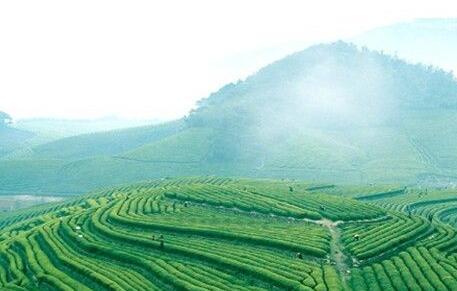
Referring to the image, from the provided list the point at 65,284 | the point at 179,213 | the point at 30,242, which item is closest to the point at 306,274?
the point at 65,284

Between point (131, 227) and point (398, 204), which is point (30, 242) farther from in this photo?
point (398, 204)

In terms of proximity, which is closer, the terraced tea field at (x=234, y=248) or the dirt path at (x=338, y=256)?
the terraced tea field at (x=234, y=248)

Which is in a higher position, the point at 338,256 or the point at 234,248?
the point at 234,248

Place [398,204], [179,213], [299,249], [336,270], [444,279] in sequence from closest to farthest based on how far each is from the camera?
[444,279], [336,270], [299,249], [179,213], [398,204]

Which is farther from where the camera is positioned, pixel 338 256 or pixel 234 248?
pixel 234 248

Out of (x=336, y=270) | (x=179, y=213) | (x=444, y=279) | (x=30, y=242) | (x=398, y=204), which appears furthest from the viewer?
(x=398, y=204)

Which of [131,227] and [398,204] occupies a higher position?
[131,227]

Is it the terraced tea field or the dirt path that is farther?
the dirt path

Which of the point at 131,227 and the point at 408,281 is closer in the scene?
the point at 408,281
